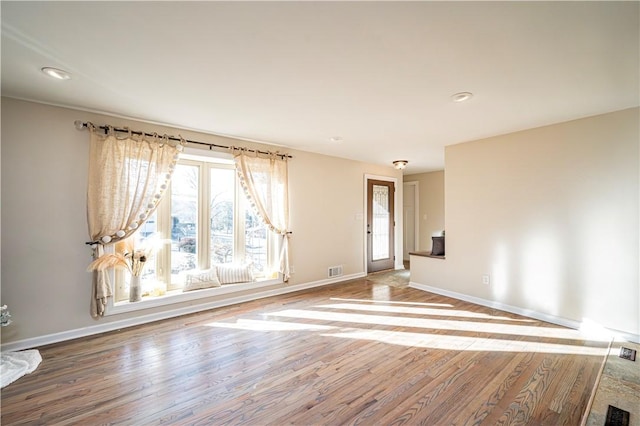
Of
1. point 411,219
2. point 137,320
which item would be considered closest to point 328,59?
point 137,320

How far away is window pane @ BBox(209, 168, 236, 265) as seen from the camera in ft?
12.9

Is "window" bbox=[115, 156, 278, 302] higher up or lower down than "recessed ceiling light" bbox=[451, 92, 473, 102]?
lower down

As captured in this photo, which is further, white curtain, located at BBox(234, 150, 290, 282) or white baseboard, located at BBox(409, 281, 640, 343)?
white curtain, located at BBox(234, 150, 290, 282)

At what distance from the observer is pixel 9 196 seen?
8.34 ft

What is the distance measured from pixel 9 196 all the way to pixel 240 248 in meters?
2.46

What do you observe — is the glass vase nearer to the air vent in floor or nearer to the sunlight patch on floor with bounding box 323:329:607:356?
the sunlight patch on floor with bounding box 323:329:607:356

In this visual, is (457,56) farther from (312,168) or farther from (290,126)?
(312,168)

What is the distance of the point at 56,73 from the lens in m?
2.12

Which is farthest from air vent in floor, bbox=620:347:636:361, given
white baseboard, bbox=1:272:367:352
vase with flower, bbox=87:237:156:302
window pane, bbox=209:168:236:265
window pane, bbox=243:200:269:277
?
vase with flower, bbox=87:237:156:302

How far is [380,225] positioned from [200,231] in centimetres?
384

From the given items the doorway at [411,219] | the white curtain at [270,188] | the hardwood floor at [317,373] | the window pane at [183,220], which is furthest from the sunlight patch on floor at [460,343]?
the doorway at [411,219]

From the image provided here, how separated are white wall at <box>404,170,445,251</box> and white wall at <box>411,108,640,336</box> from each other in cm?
264

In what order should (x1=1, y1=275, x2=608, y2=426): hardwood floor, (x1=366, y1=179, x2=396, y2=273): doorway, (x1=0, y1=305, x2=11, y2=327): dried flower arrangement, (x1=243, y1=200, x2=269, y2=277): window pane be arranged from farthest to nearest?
(x1=366, y1=179, x2=396, y2=273): doorway → (x1=243, y1=200, x2=269, y2=277): window pane → (x1=0, y1=305, x2=11, y2=327): dried flower arrangement → (x1=1, y1=275, x2=608, y2=426): hardwood floor

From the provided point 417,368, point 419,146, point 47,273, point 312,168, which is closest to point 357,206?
point 312,168
